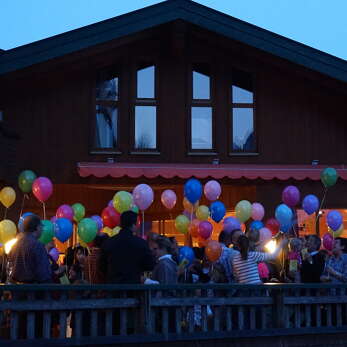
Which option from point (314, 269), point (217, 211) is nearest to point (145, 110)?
point (217, 211)

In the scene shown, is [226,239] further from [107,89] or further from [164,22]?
[107,89]

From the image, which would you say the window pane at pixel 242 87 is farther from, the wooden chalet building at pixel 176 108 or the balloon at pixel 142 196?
the balloon at pixel 142 196

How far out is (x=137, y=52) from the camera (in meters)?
15.0

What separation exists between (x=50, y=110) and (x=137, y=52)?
7.47 feet

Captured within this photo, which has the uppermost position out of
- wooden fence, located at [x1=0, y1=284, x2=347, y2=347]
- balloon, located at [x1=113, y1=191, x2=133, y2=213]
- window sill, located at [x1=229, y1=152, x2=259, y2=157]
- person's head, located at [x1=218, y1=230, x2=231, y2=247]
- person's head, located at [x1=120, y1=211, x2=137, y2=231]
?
window sill, located at [x1=229, y1=152, x2=259, y2=157]

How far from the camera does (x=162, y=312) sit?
7.75m

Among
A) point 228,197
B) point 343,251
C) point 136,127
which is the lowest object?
point 343,251

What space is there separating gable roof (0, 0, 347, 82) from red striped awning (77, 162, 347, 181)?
223cm

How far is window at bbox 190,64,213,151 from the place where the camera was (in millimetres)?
15070

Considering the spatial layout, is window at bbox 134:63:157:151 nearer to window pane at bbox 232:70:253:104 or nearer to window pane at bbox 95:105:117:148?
window pane at bbox 95:105:117:148

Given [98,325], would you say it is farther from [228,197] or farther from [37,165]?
[228,197]

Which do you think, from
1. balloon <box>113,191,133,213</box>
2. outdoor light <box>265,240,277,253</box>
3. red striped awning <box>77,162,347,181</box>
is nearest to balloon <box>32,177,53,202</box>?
red striped awning <box>77,162,347,181</box>

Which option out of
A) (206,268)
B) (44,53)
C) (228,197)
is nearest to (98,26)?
(44,53)

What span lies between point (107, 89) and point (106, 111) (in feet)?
1.61
